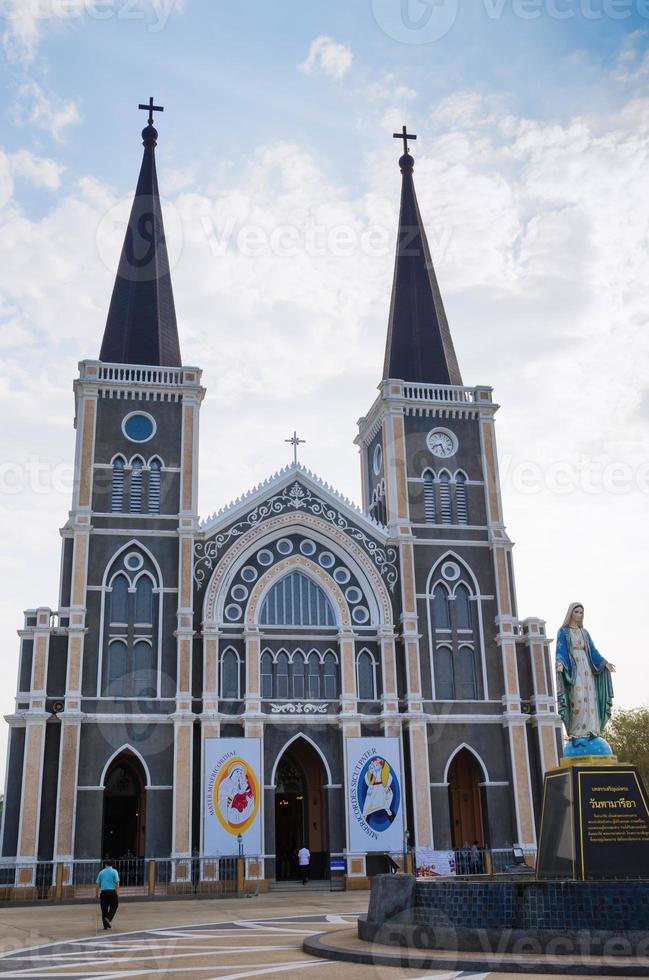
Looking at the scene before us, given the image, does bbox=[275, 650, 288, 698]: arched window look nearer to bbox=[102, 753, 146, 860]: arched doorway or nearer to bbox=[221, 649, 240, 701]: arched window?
bbox=[221, 649, 240, 701]: arched window

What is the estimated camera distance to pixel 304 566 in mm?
37938

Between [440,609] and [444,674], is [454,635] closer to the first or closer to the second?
[440,609]

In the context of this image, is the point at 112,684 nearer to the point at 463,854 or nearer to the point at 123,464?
the point at 123,464

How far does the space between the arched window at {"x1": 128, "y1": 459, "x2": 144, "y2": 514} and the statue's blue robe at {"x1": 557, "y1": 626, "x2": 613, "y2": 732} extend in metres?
23.7

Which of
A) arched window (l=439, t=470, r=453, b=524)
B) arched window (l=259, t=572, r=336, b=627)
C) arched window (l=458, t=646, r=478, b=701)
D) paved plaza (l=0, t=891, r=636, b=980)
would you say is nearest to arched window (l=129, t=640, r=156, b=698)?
arched window (l=259, t=572, r=336, b=627)

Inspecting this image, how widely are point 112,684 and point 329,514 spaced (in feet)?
34.6

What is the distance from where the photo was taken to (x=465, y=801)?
39406 millimetres

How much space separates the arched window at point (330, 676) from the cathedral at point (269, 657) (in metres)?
0.06

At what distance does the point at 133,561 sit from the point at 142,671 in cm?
419

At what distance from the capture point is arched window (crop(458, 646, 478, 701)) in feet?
124

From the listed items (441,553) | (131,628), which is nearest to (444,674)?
(441,553)

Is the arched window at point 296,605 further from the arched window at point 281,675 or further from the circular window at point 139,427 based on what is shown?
the circular window at point 139,427

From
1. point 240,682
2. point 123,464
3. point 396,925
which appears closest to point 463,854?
point 240,682

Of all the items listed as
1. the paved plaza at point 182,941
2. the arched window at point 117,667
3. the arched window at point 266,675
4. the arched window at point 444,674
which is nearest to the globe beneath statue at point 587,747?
the paved plaza at point 182,941
